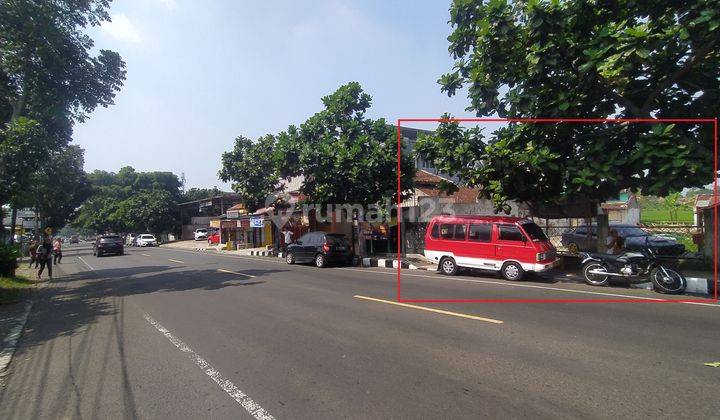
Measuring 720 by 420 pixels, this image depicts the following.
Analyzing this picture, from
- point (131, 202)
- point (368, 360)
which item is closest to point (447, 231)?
point (368, 360)

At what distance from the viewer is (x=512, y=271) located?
13.0 m

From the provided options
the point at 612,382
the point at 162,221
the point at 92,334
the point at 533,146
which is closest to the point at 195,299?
the point at 92,334

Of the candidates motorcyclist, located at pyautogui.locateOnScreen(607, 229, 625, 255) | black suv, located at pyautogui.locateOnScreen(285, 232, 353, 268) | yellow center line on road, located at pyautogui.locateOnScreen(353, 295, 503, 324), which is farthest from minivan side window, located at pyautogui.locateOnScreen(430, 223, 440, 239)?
yellow center line on road, located at pyautogui.locateOnScreen(353, 295, 503, 324)

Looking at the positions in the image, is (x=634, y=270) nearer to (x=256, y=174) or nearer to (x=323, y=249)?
(x=323, y=249)

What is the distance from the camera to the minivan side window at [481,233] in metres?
13.5

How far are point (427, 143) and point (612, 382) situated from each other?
11.5 meters

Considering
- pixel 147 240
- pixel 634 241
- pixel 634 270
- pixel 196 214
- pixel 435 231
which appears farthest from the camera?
pixel 196 214

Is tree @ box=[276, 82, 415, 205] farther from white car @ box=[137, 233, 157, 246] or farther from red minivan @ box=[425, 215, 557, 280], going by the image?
white car @ box=[137, 233, 157, 246]

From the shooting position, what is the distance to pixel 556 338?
246 inches

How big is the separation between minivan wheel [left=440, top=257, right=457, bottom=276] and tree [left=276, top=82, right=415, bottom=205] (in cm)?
560

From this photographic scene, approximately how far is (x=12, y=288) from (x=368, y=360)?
13.5 m

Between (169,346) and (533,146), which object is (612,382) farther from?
(533,146)

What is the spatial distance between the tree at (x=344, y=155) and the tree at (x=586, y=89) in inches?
210

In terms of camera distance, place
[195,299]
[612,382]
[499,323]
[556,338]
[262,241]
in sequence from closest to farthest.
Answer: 1. [612,382]
2. [556,338]
3. [499,323]
4. [195,299]
5. [262,241]
